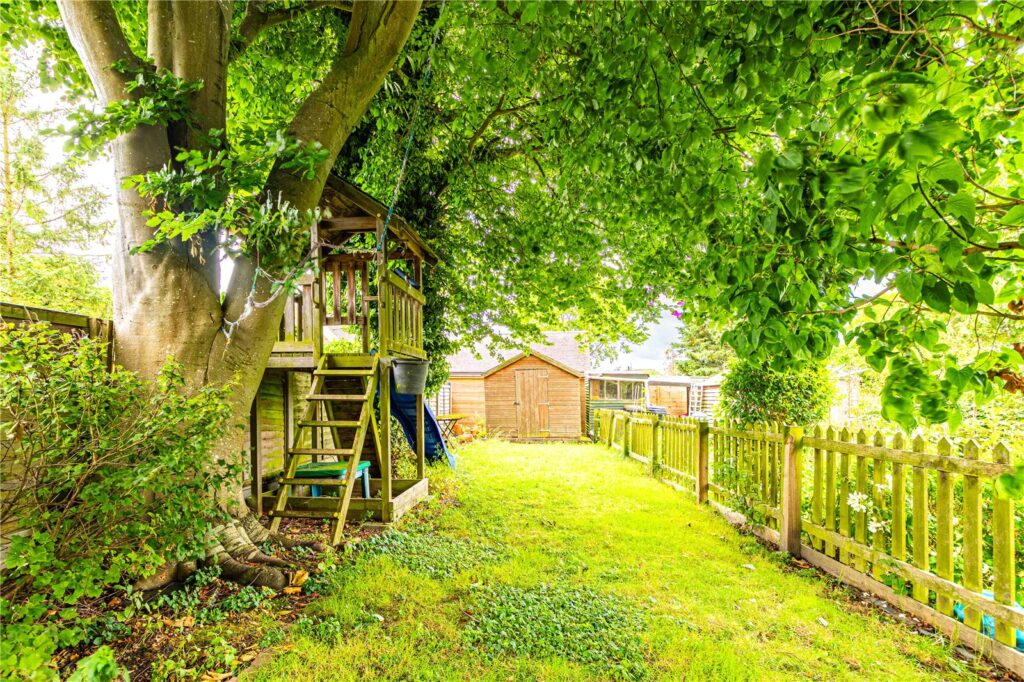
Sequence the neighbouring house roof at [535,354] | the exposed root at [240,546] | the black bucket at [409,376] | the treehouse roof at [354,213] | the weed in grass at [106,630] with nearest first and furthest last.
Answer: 1. the weed in grass at [106,630]
2. the exposed root at [240,546]
3. the treehouse roof at [354,213]
4. the black bucket at [409,376]
5. the neighbouring house roof at [535,354]

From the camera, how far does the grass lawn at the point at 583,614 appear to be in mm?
2762

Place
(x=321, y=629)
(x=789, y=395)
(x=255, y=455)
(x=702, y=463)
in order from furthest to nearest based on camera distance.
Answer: (x=702, y=463), (x=789, y=395), (x=255, y=455), (x=321, y=629)

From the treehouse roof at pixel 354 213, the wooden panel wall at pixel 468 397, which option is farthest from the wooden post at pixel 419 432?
the wooden panel wall at pixel 468 397

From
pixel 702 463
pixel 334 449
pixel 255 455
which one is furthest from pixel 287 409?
pixel 702 463

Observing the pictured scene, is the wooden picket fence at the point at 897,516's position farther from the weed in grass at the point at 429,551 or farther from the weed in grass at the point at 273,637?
the weed in grass at the point at 273,637

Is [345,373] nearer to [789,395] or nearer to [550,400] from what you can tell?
[789,395]

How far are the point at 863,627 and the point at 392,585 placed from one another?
11.7 feet

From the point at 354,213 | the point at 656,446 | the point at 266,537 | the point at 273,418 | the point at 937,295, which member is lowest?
the point at 656,446

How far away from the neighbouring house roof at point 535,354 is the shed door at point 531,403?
2.43 feet

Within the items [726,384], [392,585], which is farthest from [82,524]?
[726,384]

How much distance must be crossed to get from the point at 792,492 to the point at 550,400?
1261 cm

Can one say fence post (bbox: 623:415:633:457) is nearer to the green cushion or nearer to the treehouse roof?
the treehouse roof

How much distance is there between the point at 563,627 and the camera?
10.6 feet

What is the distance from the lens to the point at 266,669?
2617 mm
